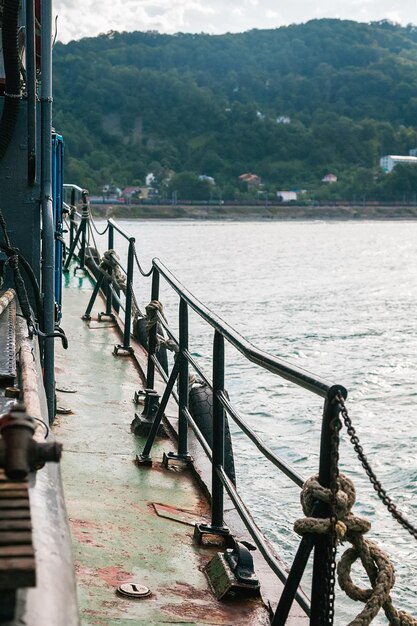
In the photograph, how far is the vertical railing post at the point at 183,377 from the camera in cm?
469

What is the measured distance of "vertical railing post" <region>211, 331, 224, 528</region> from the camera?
3.81 metres

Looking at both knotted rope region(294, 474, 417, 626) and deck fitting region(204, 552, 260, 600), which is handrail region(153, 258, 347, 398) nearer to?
knotted rope region(294, 474, 417, 626)

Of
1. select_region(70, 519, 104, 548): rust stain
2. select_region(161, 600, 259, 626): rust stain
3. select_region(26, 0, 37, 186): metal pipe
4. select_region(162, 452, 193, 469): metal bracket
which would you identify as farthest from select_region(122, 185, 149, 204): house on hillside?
select_region(161, 600, 259, 626): rust stain

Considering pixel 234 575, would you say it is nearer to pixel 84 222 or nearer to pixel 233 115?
pixel 84 222

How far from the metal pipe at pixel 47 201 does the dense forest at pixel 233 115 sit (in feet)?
380

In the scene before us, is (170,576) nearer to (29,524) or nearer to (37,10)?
(29,524)

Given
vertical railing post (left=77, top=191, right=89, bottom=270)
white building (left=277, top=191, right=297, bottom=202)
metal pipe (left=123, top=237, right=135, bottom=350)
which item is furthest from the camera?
white building (left=277, top=191, right=297, bottom=202)

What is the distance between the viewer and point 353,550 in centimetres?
239

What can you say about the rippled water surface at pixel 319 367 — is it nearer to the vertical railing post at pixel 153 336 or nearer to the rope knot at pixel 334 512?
the vertical railing post at pixel 153 336

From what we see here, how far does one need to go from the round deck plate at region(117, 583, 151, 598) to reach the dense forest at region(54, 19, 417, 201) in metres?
118

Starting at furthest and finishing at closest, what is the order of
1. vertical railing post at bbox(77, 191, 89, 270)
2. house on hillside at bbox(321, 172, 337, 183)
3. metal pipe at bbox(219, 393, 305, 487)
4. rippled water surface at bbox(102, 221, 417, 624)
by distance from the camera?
house on hillside at bbox(321, 172, 337, 183) < vertical railing post at bbox(77, 191, 89, 270) < rippled water surface at bbox(102, 221, 417, 624) < metal pipe at bbox(219, 393, 305, 487)

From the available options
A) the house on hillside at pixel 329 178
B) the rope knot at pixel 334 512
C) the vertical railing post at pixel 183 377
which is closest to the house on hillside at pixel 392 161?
the house on hillside at pixel 329 178

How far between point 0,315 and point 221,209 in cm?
12858

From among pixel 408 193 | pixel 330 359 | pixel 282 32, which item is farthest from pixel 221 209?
pixel 330 359
